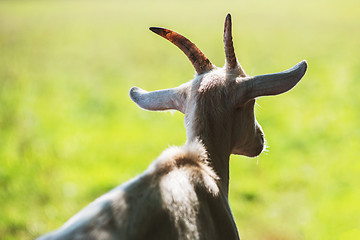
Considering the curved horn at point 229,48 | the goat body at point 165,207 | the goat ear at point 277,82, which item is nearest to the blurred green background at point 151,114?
the curved horn at point 229,48

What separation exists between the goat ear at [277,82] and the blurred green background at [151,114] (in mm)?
546

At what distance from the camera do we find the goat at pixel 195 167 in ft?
6.55

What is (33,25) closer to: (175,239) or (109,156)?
(109,156)

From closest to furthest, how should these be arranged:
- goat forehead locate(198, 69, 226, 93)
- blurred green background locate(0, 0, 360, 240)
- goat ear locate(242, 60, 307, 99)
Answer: goat ear locate(242, 60, 307, 99)
goat forehead locate(198, 69, 226, 93)
blurred green background locate(0, 0, 360, 240)

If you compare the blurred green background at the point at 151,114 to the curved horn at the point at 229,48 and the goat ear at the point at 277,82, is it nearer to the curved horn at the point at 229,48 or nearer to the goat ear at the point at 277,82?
the curved horn at the point at 229,48

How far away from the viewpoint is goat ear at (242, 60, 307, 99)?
2736 mm

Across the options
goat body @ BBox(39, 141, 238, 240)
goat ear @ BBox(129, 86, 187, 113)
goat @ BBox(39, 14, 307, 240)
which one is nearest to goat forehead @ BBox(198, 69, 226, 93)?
goat @ BBox(39, 14, 307, 240)

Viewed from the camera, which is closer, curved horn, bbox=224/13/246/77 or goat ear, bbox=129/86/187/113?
curved horn, bbox=224/13/246/77

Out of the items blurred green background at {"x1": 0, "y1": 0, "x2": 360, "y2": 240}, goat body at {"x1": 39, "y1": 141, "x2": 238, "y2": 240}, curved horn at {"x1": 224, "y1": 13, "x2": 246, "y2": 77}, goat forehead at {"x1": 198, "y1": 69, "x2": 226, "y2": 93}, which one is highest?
blurred green background at {"x1": 0, "y1": 0, "x2": 360, "y2": 240}

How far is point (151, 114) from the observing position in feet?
29.9

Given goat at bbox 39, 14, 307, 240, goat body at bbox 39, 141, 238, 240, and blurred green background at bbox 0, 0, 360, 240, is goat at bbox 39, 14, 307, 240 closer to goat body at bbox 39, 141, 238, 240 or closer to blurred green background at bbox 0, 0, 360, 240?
goat body at bbox 39, 141, 238, 240

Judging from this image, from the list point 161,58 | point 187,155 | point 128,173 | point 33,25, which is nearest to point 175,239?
point 187,155

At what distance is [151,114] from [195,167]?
6648 millimetres

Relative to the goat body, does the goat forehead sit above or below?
above
